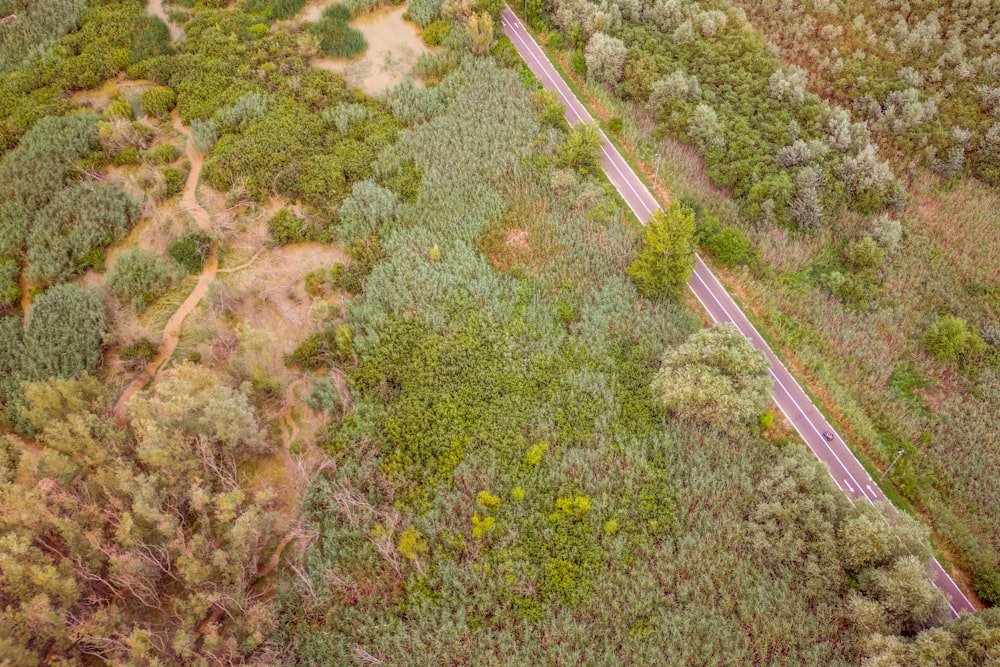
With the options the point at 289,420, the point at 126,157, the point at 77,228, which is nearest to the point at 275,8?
the point at 126,157

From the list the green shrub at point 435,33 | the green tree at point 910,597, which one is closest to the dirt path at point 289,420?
the green tree at point 910,597

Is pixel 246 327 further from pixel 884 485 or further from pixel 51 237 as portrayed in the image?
pixel 884 485

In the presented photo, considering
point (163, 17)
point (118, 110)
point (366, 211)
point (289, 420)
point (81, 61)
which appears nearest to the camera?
point (289, 420)

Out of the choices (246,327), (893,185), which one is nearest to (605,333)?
(246,327)

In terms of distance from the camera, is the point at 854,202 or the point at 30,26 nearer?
the point at 854,202

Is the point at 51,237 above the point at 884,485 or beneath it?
beneath

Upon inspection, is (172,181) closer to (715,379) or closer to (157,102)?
(157,102)

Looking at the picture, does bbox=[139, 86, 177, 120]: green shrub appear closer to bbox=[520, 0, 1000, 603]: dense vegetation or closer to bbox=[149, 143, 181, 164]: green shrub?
bbox=[149, 143, 181, 164]: green shrub
